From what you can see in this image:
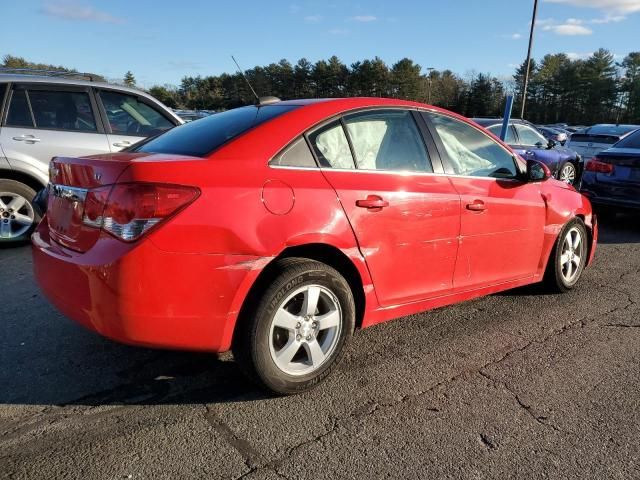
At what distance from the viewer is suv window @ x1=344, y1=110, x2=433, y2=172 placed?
124 inches

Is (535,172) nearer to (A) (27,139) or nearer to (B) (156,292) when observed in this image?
(B) (156,292)

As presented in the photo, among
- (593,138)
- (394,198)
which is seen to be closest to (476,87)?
(593,138)

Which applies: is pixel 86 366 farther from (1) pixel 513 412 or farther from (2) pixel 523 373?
Answer: (2) pixel 523 373

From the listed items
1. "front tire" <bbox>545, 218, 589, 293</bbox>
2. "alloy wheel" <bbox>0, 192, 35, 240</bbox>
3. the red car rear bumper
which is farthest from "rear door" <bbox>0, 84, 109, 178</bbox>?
"front tire" <bbox>545, 218, 589, 293</bbox>

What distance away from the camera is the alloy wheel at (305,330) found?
8.91ft

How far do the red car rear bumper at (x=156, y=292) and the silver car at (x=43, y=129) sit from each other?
3646 millimetres

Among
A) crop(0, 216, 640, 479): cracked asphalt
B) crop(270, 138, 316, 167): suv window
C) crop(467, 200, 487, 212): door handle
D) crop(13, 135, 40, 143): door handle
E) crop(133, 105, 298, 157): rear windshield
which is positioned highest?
crop(133, 105, 298, 157): rear windshield

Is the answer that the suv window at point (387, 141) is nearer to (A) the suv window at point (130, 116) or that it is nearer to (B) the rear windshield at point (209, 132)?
(B) the rear windshield at point (209, 132)

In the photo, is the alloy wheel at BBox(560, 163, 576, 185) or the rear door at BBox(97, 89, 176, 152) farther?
the alloy wheel at BBox(560, 163, 576, 185)

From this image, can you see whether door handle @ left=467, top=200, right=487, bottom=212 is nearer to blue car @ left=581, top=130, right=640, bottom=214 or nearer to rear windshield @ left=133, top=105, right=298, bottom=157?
rear windshield @ left=133, top=105, right=298, bottom=157

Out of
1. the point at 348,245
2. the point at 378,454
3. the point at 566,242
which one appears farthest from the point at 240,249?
the point at 566,242

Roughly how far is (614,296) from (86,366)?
4.40 metres

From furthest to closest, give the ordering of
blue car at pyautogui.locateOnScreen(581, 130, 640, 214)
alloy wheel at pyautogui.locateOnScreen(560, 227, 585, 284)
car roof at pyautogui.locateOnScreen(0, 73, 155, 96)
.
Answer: blue car at pyautogui.locateOnScreen(581, 130, 640, 214), car roof at pyautogui.locateOnScreen(0, 73, 155, 96), alloy wheel at pyautogui.locateOnScreen(560, 227, 585, 284)

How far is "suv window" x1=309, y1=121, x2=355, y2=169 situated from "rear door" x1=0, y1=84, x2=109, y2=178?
12.8 feet
